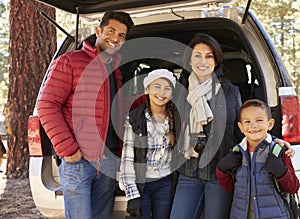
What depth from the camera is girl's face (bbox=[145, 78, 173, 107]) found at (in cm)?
285

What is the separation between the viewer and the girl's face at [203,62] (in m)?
2.78

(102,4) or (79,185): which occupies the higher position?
(102,4)

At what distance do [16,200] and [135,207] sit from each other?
366 centimetres

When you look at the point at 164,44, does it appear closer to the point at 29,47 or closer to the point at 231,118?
the point at 231,118

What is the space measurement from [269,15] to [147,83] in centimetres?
1781

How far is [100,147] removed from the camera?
275cm

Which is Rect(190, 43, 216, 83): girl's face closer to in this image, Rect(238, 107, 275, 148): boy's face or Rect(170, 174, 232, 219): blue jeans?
Rect(238, 107, 275, 148): boy's face

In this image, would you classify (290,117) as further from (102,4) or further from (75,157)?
(102,4)

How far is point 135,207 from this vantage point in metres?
2.73

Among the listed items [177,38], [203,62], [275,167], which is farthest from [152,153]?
[177,38]

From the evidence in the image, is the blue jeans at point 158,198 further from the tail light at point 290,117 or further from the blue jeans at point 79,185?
Result: the tail light at point 290,117

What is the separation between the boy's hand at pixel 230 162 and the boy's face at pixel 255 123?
133 mm

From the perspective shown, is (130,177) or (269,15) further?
(269,15)

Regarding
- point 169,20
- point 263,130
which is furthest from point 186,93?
point 169,20
